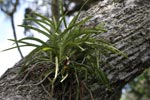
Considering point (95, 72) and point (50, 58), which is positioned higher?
point (50, 58)

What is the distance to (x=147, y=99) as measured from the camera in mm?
6121

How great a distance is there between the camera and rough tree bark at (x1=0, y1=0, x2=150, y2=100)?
5.59ft

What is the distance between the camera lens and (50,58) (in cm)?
171

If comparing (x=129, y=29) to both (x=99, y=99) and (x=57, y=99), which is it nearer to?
(x=99, y=99)

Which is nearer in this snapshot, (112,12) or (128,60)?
(128,60)

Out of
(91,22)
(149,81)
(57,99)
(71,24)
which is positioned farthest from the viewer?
(149,81)

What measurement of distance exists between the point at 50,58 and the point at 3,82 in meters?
0.22

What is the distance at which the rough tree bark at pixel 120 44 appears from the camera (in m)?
1.70

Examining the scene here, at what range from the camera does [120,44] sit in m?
1.79

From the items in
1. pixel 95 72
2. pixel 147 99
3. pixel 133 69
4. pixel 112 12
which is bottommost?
pixel 147 99

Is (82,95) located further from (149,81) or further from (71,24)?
(149,81)

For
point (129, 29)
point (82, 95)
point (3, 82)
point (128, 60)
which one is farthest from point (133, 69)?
point (3, 82)

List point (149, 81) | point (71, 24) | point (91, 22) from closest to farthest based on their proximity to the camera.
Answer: point (71, 24) → point (91, 22) → point (149, 81)

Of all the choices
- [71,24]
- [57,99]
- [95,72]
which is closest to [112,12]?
[71,24]
